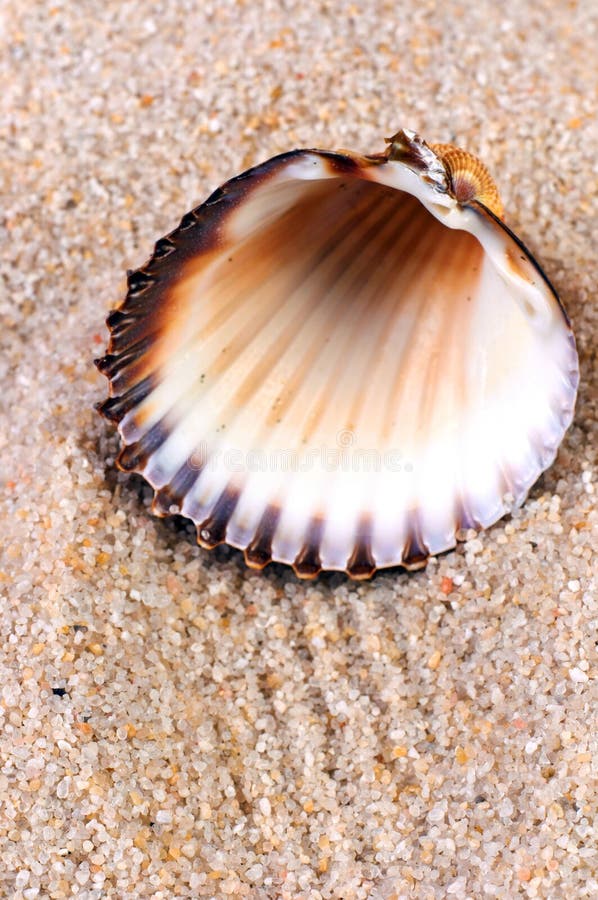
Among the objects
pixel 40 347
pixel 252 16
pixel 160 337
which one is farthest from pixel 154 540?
pixel 252 16

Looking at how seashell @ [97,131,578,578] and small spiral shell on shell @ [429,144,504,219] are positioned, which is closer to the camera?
small spiral shell on shell @ [429,144,504,219]

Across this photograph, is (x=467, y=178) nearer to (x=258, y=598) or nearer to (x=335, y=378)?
(x=335, y=378)

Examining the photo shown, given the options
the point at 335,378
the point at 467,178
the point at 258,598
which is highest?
the point at 467,178

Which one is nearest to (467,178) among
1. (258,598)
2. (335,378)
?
(335,378)

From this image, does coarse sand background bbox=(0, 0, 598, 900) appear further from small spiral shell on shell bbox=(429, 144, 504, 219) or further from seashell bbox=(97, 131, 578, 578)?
small spiral shell on shell bbox=(429, 144, 504, 219)

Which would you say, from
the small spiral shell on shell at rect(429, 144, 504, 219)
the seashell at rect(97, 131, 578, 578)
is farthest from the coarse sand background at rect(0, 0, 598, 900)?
the small spiral shell on shell at rect(429, 144, 504, 219)

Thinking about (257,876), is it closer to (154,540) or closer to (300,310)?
(154,540)

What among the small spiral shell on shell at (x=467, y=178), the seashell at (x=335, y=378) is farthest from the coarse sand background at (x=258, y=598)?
the small spiral shell on shell at (x=467, y=178)

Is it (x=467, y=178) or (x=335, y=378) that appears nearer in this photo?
(x=467, y=178)
